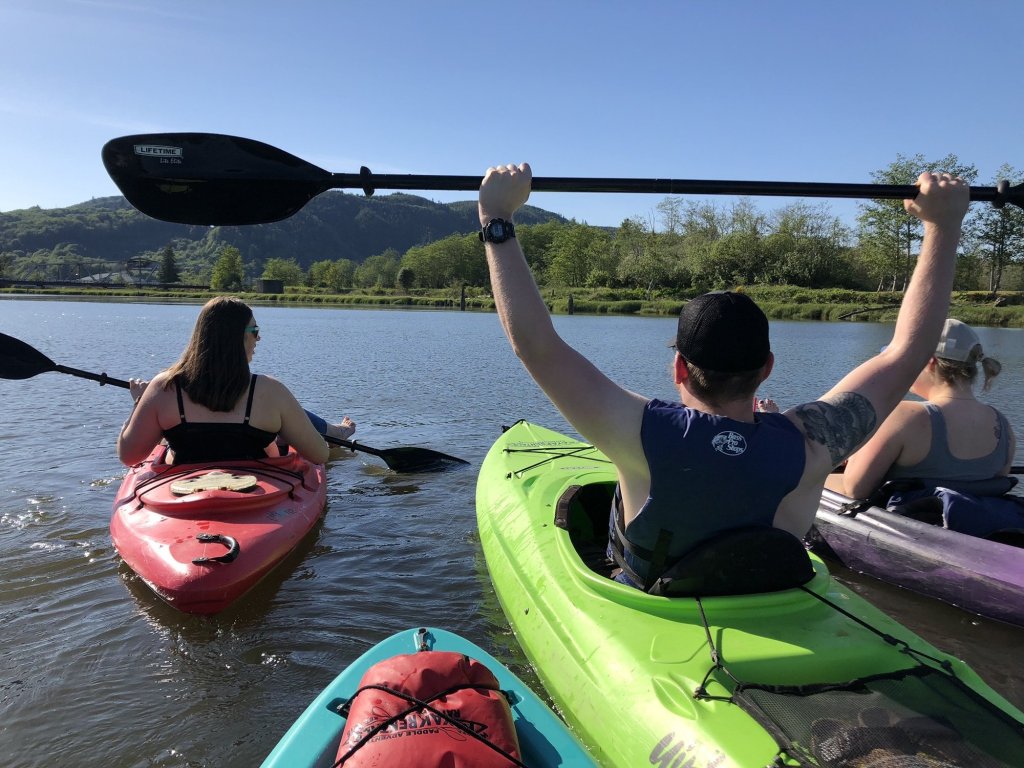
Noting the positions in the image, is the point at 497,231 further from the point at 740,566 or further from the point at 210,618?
the point at 210,618

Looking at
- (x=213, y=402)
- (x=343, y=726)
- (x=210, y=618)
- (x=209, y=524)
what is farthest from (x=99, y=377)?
(x=343, y=726)

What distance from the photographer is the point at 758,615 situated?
8.09 ft

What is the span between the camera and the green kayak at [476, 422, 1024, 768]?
6.17ft

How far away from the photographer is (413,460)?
7578 millimetres

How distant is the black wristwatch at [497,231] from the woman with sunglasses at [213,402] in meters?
2.71

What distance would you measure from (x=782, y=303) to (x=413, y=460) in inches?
1578

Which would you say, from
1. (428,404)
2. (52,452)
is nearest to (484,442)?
(428,404)

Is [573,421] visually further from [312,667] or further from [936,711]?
[312,667]

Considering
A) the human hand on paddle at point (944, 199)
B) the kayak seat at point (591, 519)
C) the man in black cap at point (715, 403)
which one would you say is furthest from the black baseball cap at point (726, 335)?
the kayak seat at point (591, 519)

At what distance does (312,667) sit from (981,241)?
2207 inches

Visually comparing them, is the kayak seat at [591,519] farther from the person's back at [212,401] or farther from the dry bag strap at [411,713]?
the dry bag strap at [411,713]

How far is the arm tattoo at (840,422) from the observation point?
2.19 metres

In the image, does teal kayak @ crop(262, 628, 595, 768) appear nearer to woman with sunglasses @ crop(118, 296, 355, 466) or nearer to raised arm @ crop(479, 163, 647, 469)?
raised arm @ crop(479, 163, 647, 469)

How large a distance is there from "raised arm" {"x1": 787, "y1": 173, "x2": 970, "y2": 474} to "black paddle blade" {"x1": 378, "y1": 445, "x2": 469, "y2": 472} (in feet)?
18.5
